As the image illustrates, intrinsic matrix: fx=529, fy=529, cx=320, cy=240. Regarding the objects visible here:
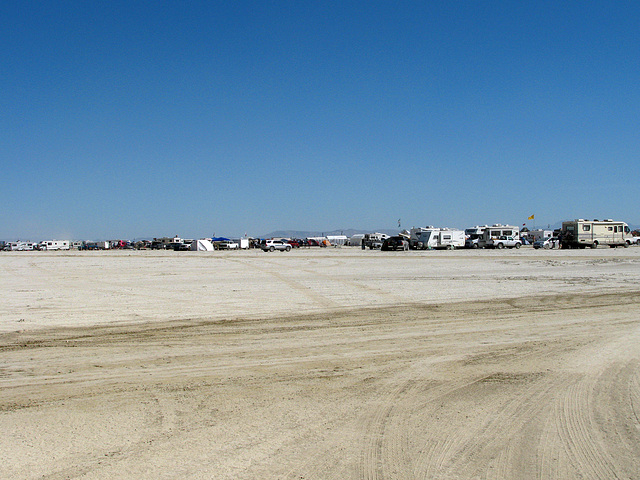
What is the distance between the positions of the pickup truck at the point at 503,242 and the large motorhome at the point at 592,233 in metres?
6.23

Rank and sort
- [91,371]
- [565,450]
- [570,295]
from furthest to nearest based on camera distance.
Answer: [570,295]
[91,371]
[565,450]

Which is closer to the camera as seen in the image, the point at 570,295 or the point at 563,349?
the point at 563,349

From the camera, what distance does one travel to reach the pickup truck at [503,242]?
6056 centimetres

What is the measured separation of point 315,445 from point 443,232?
2237 inches

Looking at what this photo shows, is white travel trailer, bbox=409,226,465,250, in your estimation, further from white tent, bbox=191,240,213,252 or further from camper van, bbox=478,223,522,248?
white tent, bbox=191,240,213,252

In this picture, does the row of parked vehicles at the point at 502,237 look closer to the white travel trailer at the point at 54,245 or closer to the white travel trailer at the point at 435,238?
the white travel trailer at the point at 435,238

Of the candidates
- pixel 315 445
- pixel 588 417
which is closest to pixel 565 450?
pixel 588 417

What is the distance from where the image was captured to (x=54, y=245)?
9975 centimetres

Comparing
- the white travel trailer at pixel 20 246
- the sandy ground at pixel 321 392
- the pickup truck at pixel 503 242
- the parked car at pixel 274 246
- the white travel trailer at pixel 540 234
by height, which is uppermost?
the white travel trailer at pixel 540 234

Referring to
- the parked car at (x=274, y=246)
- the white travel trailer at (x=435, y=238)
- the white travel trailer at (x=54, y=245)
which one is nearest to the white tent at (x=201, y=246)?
the parked car at (x=274, y=246)

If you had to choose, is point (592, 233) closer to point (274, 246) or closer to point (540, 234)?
point (540, 234)

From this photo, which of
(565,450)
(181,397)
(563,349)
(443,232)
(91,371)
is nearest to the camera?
(565,450)

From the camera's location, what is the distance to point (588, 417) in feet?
17.2

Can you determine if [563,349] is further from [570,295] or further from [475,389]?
[570,295]
